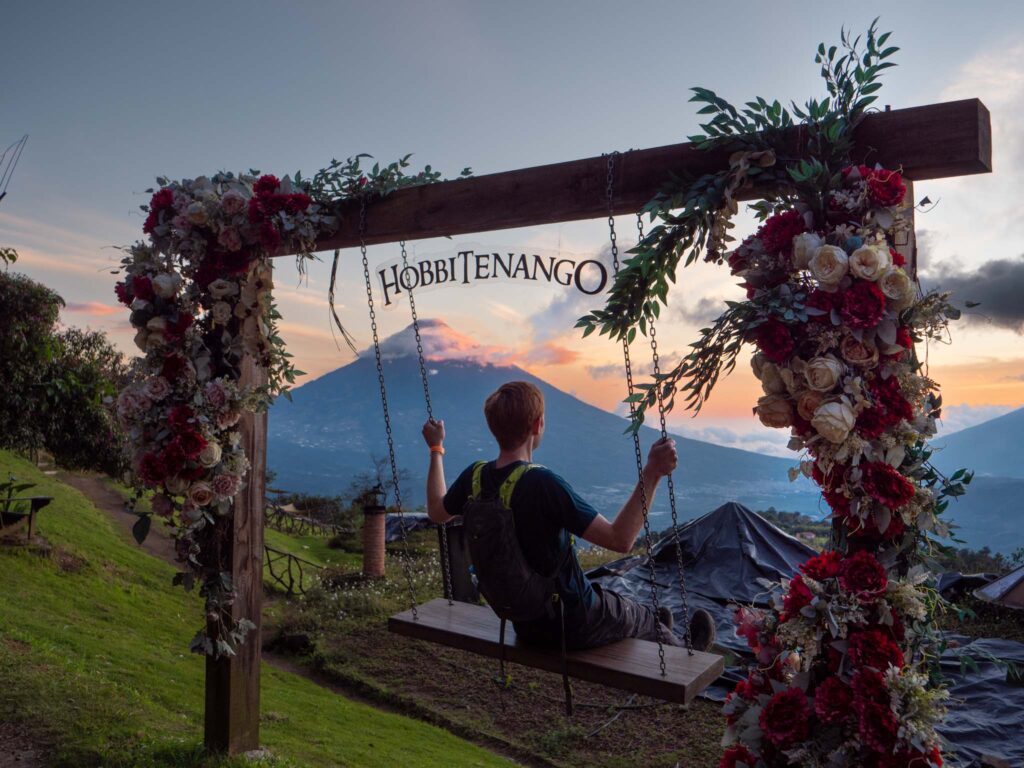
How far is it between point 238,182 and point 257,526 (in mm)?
2002

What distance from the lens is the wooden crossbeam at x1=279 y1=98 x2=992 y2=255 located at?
10.0 feet

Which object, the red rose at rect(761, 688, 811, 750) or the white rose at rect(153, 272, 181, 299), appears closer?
the red rose at rect(761, 688, 811, 750)

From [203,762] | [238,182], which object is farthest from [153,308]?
[203,762]

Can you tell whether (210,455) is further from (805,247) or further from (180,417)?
(805,247)

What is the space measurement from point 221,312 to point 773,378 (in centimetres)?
301

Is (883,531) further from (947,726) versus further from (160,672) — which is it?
(160,672)

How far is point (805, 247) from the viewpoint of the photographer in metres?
2.96

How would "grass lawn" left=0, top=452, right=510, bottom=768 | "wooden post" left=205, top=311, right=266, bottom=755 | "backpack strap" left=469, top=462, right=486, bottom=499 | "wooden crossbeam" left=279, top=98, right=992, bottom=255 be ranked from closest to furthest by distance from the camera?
"wooden crossbeam" left=279, top=98, right=992, bottom=255
"backpack strap" left=469, top=462, right=486, bottom=499
"wooden post" left=205, top=311, right=266, bottom=755
"grass lawn" left=0, top=452, right=510, bottom=768

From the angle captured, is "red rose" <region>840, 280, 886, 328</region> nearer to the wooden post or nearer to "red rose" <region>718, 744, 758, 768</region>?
"red rose" <region>718, 744, 758, 768</region>

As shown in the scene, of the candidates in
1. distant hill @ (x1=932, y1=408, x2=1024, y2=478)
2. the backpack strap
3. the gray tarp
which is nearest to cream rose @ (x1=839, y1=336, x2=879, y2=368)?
the backpack strap

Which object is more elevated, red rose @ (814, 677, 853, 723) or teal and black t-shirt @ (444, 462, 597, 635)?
teal and black t-shirt @ (444, 462, 597, 635)

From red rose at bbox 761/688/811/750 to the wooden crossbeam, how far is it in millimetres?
2034

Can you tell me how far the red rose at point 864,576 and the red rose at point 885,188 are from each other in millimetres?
1291

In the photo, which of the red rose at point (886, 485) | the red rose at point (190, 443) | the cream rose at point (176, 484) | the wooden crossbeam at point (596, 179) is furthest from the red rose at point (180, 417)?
the red rose at point (886, 485)
